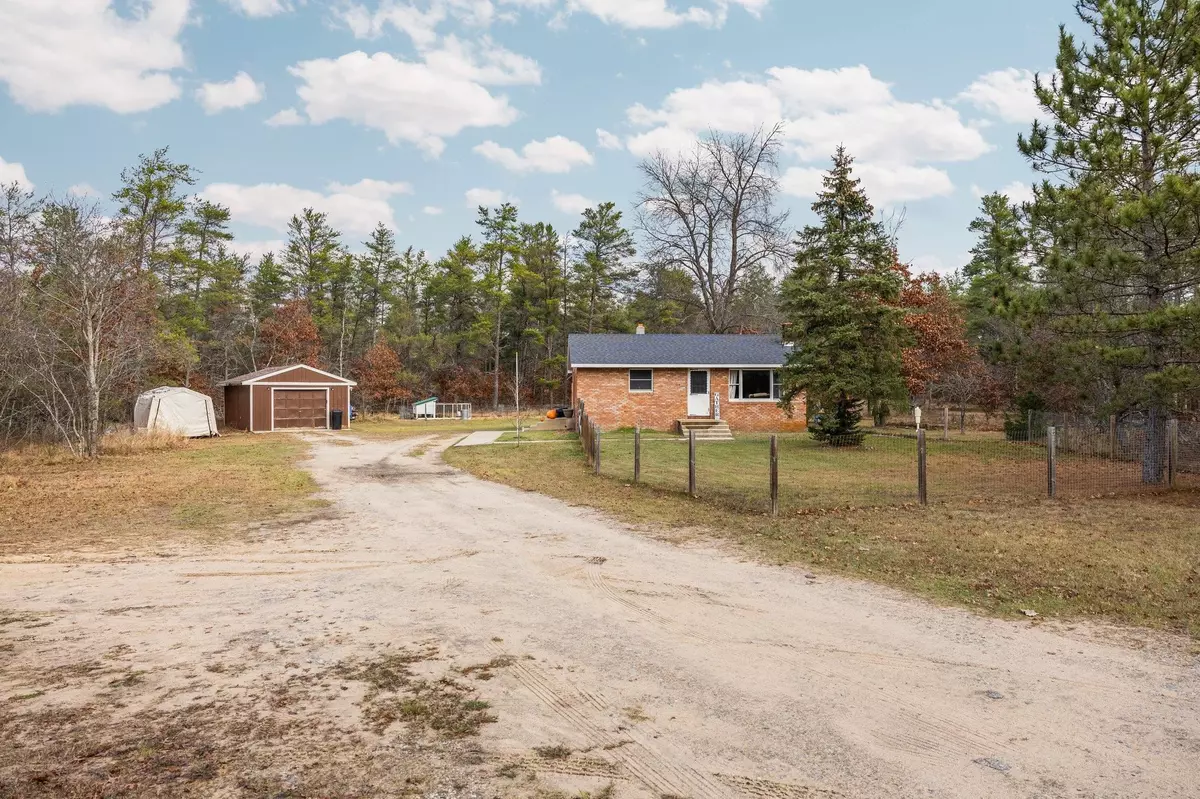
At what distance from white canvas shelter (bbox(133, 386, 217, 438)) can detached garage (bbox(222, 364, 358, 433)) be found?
3099 millimetres

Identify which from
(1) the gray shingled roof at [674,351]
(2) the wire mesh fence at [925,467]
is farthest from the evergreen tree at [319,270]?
(2) the wire mesh fence at [925,467]

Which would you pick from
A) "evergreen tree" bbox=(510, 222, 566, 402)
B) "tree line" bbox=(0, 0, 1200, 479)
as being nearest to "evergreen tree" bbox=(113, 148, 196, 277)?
"tree line" bbox=(0, 0, 1200, 479)

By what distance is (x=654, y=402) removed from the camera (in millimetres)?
27547

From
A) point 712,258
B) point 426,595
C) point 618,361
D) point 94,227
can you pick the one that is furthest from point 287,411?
point 426,595

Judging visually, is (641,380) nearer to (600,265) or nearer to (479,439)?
(479,439)

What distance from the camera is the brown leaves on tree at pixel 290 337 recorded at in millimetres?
44500

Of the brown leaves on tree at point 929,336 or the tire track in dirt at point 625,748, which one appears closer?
the tire track in dirt at point 625,748

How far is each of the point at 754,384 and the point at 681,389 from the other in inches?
114

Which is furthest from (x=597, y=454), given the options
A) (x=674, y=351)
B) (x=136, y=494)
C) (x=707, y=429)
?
(x=674, y=351)

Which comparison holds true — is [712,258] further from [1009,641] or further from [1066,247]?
[1009,641]

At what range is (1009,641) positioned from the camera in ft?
16.2

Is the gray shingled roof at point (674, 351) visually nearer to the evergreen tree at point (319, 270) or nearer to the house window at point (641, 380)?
the house window at point (641, 380)

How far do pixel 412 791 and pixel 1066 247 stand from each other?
14.2 meters

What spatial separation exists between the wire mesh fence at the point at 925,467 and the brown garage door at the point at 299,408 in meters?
17.0
